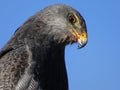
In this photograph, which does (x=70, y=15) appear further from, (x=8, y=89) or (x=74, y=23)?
(x=8, y=89)

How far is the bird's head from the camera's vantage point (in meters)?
35.8

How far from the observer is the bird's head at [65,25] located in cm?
3584

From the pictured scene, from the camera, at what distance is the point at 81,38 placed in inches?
1411

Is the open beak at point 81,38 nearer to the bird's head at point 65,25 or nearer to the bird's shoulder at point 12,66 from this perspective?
the bird's head at point 65,25

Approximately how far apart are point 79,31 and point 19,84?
1990 mm

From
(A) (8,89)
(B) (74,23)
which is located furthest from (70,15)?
(A) (8,89)

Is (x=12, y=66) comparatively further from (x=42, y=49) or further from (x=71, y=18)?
(x=71, y=18)

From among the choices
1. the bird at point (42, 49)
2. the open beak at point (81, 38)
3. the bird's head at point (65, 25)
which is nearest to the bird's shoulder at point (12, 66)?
the bird at point (42, 49)

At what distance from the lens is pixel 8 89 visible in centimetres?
3478

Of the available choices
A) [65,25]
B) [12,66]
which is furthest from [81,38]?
[12,66]

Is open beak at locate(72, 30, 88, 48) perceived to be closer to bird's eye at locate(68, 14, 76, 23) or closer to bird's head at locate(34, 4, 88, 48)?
bird's head at locate(34, 4, 88, 48)

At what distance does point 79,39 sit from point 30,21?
1129 millimetres

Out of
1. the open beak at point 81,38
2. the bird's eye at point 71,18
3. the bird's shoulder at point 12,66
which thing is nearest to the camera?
the bird's shoulder at point 12,66

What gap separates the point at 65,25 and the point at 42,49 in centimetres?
87
